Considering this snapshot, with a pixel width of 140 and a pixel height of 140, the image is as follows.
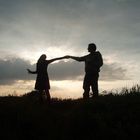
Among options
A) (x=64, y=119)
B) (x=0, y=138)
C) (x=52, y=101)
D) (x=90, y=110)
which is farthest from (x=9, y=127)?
(x=52, y=101)

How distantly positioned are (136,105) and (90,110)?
61.3 inches

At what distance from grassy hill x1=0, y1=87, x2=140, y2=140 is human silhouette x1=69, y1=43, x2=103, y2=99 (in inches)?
74.5

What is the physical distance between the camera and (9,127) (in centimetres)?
1159

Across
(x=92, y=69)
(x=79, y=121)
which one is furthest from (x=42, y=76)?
(x=79, y=121)

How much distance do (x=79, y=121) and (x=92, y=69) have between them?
13.3ft

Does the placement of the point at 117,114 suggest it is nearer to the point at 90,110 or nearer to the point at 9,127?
the point at 90,110

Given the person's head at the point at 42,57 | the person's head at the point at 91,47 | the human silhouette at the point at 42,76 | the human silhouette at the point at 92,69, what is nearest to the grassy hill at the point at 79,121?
the human silhouette at the point at 92,69

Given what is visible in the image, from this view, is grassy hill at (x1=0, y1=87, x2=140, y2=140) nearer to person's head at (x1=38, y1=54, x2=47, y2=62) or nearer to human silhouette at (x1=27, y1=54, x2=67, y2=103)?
human silhouette at (x1=27, y1=54, x2=67, y2=103)

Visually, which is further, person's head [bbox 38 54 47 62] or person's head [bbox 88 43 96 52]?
person's head [bbox 38 54 47 62]

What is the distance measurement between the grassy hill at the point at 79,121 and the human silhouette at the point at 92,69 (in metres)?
1.89

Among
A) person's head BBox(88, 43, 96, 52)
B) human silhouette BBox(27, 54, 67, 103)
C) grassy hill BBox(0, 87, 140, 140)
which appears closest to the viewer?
grassy hill BBox(0, 87, 140, 140)

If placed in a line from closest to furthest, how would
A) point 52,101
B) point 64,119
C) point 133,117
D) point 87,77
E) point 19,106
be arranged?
point 133,117 → point 64,119 → point 19,106 → point 87,77 → point 52,101

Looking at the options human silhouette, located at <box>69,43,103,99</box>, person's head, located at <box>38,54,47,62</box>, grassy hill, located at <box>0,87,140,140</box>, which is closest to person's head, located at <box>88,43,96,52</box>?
human silhouette, located at <box>69,43,103,99</box>

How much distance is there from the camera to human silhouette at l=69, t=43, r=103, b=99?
49.5 ft
